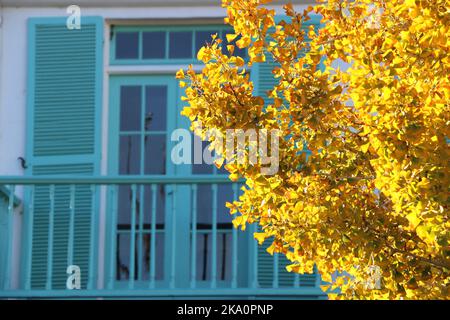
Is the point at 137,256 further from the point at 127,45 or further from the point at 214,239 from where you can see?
the point at 127,45

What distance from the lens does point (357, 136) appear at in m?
7.21

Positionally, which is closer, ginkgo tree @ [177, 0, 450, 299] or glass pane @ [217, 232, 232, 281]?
ginkgo tree @ [177, 0, 450, 299]

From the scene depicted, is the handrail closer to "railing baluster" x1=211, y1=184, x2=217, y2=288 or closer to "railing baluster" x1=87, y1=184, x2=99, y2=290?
"railing baluster" x1=211, y1=184, x2=217, y2=288

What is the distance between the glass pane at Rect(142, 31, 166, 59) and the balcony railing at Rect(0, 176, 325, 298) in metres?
1.24

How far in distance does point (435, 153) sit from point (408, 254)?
0.87 meters

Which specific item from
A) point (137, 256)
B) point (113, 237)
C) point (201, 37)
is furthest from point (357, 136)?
point (201, 37)

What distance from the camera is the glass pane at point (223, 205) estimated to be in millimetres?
10531

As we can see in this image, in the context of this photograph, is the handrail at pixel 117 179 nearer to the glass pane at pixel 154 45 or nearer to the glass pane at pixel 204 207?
the glass pane at pixel 204 207

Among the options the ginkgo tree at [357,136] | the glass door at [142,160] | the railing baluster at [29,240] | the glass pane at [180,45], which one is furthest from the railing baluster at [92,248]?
the ginkgo tree at [357,136]

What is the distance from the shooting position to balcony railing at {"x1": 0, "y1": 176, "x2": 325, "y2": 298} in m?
9.84

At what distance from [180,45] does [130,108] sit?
752 mm

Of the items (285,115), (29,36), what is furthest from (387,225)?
(29,36)

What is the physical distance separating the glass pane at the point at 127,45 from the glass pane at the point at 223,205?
59.4 inches

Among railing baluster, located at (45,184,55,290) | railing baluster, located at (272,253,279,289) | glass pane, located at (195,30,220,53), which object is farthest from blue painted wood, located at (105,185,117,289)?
glass pane, located at (195,30,220,53)
